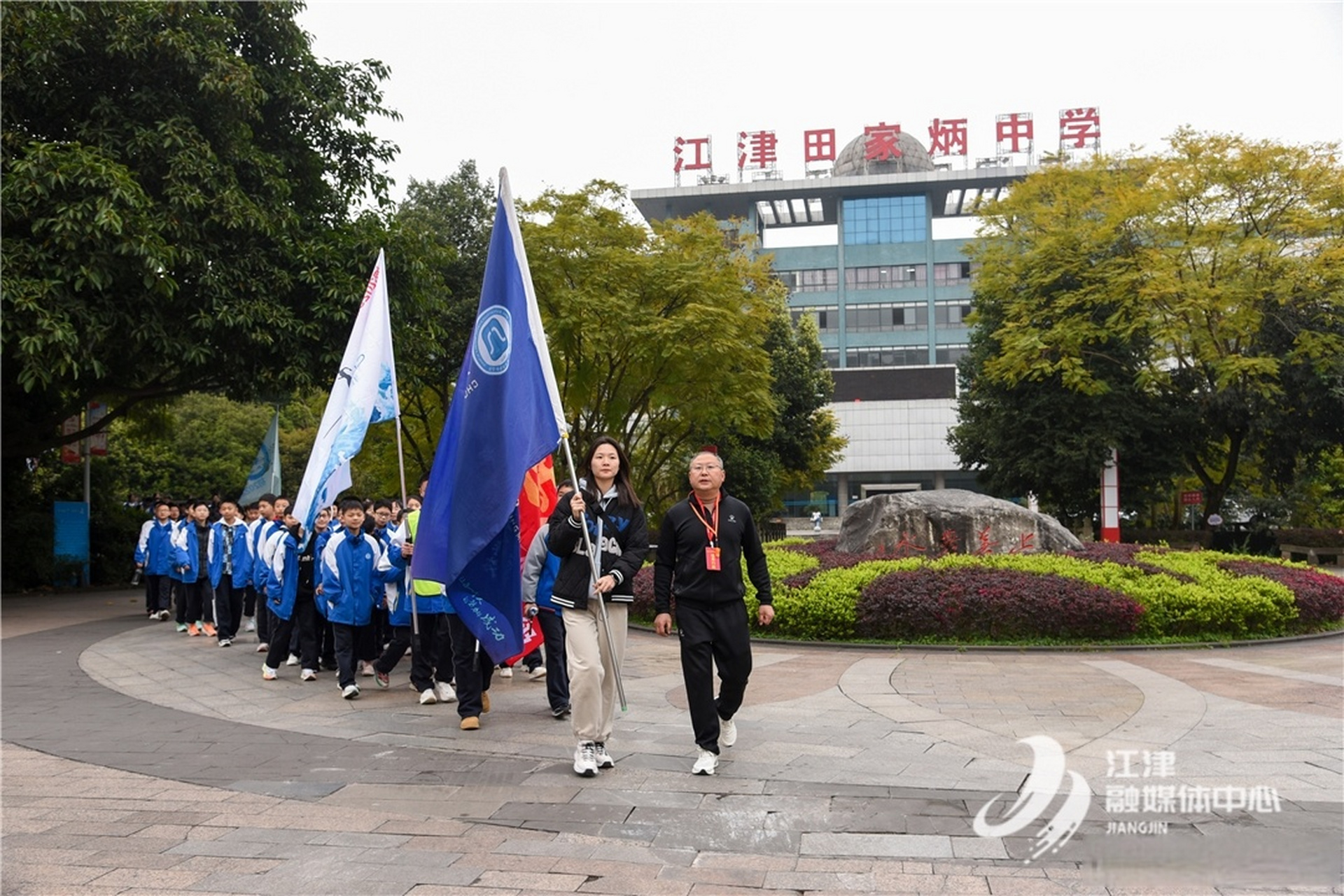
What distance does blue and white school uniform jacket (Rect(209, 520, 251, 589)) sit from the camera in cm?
1135

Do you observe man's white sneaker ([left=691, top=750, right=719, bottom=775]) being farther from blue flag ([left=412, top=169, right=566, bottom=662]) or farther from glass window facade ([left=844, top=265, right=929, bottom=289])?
glass window facade ([left=844, top=265, right=929, bottom=289])

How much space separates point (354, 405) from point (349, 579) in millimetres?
1565

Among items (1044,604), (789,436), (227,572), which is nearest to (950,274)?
(789,436)

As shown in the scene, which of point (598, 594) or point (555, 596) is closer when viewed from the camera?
point (598, 594)

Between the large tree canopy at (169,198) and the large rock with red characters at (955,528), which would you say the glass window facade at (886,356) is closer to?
the large tree canopy at (169,198)

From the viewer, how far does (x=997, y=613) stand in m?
11.0

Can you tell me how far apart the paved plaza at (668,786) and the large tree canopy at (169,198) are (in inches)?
258

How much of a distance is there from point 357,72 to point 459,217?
8001mm

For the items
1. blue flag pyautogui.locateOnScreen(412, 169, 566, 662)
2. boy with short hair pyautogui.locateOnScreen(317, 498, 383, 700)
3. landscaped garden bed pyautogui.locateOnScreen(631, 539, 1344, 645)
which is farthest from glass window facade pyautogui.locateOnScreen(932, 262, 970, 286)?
blue flag pyautogui.locateOnScreen(412, 169, 566, 662)

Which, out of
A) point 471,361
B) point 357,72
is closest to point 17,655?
point 471,361

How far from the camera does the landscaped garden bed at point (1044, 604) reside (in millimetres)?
11031

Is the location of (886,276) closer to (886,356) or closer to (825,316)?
(825,316)

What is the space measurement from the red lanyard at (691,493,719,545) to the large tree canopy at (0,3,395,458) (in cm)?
1029

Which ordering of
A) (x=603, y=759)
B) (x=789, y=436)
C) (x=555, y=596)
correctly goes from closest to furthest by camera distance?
(x=603, y=759) < (x=555, y=596) < (x=789, y=436)
